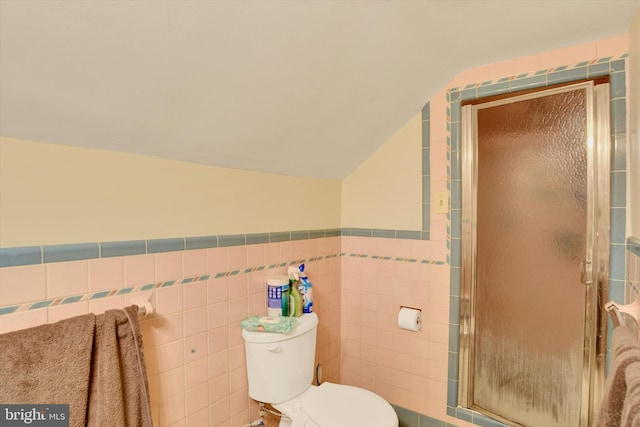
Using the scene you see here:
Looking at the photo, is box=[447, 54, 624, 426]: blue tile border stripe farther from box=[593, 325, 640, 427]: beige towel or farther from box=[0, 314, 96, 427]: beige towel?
box=[0, 314, 96, 427]: beige towel

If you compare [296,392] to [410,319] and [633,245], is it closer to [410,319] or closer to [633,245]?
[410,319]

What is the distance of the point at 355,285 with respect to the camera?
2213mm

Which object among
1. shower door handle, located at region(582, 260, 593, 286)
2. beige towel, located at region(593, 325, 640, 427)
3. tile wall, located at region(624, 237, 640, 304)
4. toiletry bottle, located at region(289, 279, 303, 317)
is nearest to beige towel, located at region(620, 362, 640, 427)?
beige towel, located at region(593, 325, 640, 427)

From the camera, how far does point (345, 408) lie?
62.2 inches

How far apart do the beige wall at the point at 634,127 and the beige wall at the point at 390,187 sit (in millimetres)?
881

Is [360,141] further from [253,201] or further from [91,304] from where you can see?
[91,304]

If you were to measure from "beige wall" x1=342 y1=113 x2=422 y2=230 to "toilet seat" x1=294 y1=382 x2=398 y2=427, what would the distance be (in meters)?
0.93

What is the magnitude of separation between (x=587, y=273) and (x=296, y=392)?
4.66ft

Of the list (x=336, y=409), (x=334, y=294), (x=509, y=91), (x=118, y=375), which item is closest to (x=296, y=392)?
(x=336, y=409)

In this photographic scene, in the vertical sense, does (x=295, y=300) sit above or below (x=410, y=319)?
above

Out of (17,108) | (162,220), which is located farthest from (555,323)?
(17,108)

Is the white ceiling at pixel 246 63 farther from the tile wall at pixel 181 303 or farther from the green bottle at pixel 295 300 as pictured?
the green bottle at pixel 295 300

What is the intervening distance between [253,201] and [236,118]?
0.45 metres

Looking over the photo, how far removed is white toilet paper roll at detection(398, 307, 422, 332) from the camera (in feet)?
6.22
